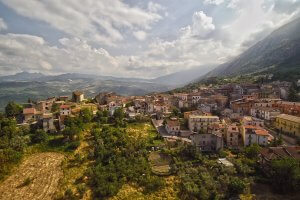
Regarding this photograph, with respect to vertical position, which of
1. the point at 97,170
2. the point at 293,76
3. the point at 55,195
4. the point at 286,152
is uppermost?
the point at 293,76

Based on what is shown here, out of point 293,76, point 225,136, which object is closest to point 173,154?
point 225,136

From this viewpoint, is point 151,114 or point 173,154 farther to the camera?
point 151,114

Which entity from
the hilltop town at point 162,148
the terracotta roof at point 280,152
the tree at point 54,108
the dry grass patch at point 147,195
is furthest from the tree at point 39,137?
the terracotta roof at point 280,152

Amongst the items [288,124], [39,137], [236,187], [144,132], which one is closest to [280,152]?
[236,187]

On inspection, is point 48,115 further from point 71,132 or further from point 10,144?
point 10,144

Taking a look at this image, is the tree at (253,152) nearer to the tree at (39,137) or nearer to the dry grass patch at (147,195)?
the dry grass patch at (147,195)

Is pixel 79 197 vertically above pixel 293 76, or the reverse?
pixel 293 76

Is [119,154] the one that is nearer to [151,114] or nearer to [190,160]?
[190,160]

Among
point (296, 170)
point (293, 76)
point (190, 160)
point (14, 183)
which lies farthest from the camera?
point (293, 76)
